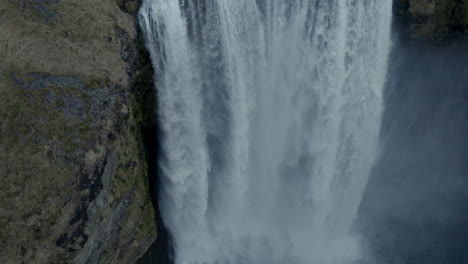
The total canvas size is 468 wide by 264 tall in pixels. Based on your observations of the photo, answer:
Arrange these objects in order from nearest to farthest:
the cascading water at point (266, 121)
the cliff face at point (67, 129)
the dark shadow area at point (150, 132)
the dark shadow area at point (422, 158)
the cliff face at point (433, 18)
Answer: the cliff face at point (67, 129) → the dark shadow area at point (150, 132) → the cascading water at point (266, 121) → the cliff face at point (433, 18) → the dark shadow area at point (422, 158)

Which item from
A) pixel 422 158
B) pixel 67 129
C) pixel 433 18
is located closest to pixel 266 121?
pixel 67 129

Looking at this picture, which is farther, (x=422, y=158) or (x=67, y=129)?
(x=422, y=158)

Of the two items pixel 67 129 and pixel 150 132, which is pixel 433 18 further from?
pixel 67 129

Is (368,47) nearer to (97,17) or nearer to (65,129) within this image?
(97,17)

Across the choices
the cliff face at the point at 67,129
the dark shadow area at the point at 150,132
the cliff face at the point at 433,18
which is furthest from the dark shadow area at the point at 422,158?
the cliff face at the point at 67,129

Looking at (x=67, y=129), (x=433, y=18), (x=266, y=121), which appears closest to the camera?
(x=67, y=129)

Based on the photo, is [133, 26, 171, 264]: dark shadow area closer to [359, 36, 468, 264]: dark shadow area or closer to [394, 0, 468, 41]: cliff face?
[359, 36, 468, 264]: dark shadow area

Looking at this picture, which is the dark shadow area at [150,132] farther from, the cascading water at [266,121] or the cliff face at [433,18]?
the cliff face at [433,18]
